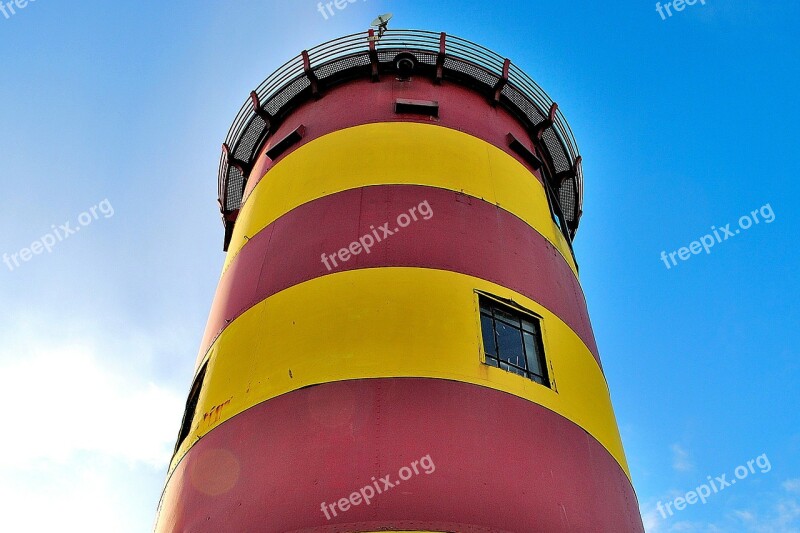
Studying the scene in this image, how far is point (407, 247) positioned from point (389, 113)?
3.94 m

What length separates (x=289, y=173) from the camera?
12.3 m

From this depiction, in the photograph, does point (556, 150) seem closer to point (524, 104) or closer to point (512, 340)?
point (524, 104)

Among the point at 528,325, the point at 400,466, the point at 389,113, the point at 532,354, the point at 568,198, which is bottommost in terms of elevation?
the point at 400,466

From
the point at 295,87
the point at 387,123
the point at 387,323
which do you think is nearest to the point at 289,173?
the point at 387,123

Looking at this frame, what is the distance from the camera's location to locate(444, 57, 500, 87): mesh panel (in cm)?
1398

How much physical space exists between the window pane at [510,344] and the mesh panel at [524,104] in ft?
21.4

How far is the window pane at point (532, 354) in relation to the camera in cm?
926

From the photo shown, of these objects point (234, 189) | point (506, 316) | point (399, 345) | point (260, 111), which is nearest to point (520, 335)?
point (506, 316)

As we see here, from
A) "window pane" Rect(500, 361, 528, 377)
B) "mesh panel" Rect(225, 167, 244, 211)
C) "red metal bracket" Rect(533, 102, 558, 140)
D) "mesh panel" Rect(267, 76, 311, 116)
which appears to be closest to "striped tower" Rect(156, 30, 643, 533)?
"window pane" Rect(500, 361, 528, 377)

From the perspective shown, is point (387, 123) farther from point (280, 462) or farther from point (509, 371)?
point (280, 462)

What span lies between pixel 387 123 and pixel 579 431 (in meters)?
6.44

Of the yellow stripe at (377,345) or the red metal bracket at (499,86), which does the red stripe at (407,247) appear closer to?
the yellow stripe at (377,345)

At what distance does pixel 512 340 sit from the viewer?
30.8 ft

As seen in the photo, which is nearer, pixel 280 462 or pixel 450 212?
pixel 280 462
